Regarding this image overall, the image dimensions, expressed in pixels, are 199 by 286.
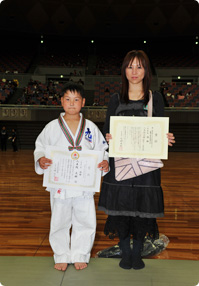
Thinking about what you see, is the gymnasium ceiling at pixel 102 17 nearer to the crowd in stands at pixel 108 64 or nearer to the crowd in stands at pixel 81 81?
the crowd in stands at pixel 108 64

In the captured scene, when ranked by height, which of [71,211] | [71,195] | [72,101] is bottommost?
[71,211]

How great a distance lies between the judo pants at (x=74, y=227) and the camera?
236 cm

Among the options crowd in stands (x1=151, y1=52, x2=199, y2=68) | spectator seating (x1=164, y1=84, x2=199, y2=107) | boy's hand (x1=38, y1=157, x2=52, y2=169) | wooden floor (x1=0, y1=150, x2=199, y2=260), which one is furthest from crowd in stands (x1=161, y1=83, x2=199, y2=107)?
boy's hand (x1=38, y1=157, x2=52, y2=169)

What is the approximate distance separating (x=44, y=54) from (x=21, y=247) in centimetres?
2142

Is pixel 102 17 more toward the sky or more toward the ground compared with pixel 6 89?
more toward the sky

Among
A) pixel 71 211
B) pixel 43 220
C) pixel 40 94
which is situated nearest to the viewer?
pixel 71 211

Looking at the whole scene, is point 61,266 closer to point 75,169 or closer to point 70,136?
point 75,169

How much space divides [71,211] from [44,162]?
1.39 feet

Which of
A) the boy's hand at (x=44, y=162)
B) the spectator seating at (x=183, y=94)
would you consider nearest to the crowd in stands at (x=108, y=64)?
the spectator seating at (x=183, y=94)

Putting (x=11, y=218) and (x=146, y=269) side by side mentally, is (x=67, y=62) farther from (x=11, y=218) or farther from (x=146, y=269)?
(x=146, y=269)

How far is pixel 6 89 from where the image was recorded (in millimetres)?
16719

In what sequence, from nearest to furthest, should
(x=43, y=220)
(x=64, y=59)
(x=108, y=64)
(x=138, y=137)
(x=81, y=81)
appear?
(x=138, y=137) < (x=43, y=220) < (x=81, y=81) < (x=108, y=64) < (x=64, y=59)

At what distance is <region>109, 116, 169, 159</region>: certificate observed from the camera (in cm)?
216

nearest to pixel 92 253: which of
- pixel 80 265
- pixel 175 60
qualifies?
pixel 80 265
